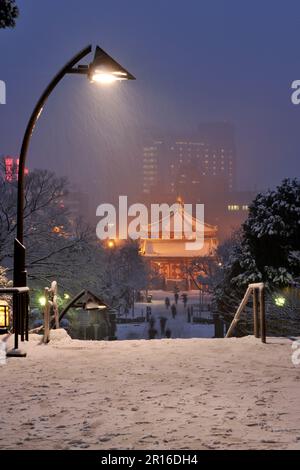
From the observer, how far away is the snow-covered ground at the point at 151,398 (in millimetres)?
4418

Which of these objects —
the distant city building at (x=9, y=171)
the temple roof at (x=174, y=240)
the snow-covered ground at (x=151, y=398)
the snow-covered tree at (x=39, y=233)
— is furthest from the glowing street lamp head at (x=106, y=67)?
the temple roof at (x=174, y=240)

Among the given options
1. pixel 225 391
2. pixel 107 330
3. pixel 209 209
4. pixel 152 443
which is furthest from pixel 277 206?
pixel 209 209

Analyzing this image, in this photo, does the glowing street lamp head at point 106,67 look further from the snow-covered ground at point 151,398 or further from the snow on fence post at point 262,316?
the snow-covered ground at point 151,398

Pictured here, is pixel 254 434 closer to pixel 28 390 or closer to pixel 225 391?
pixel 225 391

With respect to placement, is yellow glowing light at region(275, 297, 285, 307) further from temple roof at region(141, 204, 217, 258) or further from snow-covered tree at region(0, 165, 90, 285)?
temple roof at region(141, 204, 217, 258)

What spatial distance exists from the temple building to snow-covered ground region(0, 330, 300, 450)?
78.6 metres

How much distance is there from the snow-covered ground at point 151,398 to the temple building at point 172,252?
3096 inches

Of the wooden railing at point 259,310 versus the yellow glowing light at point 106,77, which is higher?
the yellow glowing light at point 106,77

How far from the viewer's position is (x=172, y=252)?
91438mm

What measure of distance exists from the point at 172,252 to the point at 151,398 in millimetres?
85778

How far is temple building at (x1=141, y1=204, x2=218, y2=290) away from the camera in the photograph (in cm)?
8800

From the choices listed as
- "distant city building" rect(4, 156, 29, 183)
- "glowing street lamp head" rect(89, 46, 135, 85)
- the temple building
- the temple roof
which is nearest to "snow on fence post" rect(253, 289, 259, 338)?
"glowing street lamp head" rect(89, 46, 135, 85)

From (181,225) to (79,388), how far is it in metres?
90.1

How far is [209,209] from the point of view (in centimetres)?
19175
